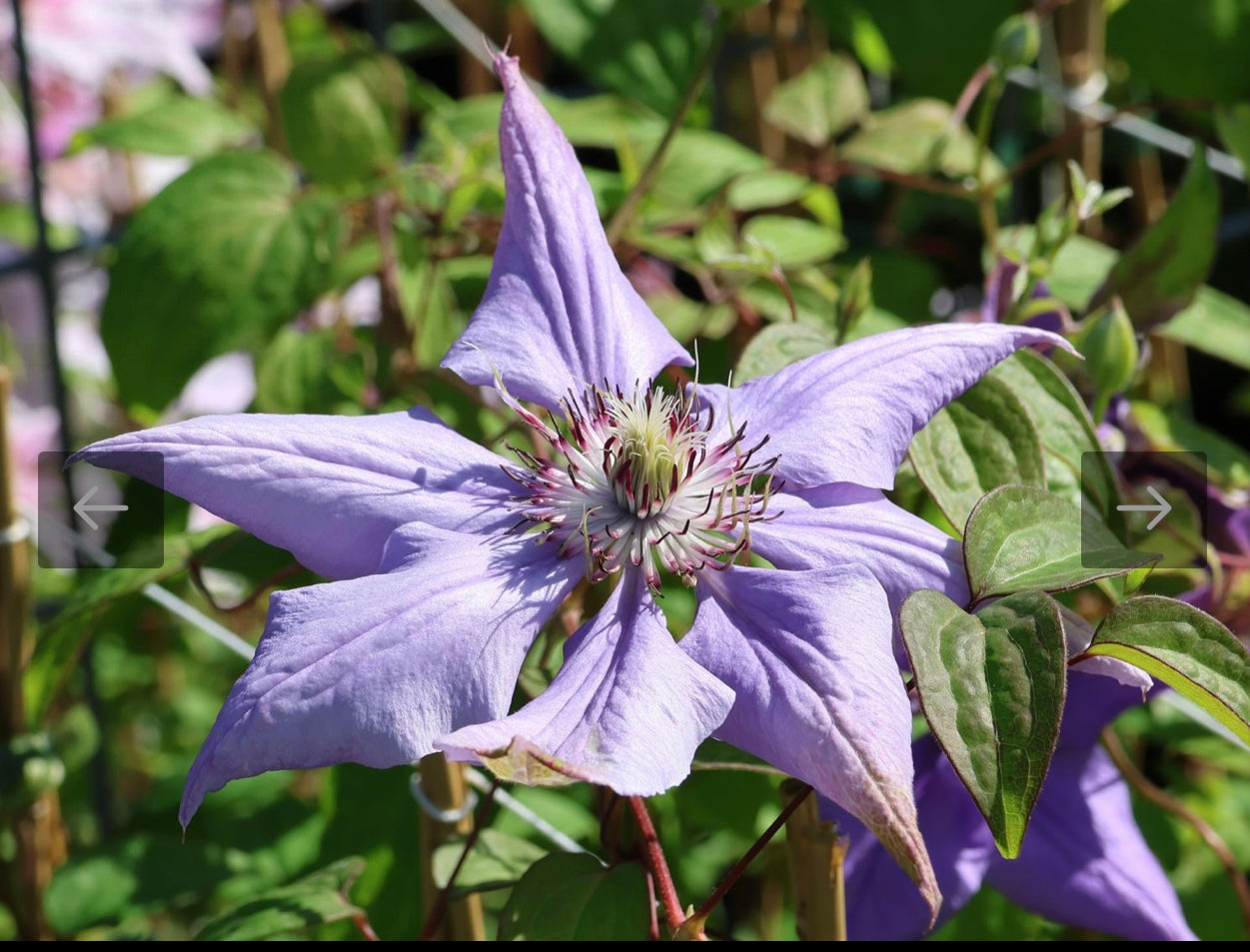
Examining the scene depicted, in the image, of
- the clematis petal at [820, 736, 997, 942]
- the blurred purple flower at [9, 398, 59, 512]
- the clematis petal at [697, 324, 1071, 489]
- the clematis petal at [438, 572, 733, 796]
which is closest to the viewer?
the clematis petal at [438, 572, 733, 796]

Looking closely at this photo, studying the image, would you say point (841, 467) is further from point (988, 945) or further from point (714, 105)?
point (714, 105)

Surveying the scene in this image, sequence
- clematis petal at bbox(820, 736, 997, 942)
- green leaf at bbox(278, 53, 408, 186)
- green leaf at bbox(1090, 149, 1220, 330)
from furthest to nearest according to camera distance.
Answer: green leaf at bbox(278, 53, 408, 186) < green leaf at bbox(1090, 149, 1220, 330) < clematis petal at bbox(820, 736, 997, 942)

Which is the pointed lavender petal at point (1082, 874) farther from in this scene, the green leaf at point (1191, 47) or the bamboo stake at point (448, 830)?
the green leaf at point (1191, 47)

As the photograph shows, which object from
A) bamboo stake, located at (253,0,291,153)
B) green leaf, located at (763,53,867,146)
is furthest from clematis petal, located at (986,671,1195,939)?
bamboo stake, located at (253,0,291,153)

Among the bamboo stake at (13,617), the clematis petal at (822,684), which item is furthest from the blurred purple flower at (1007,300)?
the bamboo stake at (13,617)

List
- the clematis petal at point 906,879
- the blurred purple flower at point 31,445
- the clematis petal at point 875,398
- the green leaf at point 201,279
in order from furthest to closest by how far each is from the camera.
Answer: the blurred purple flower at point 31,445, the green leaf at point 201,279, the clematis petal at point 906,879, the clematis petal at point 875,398

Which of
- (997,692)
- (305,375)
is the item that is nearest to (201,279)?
(305,375)

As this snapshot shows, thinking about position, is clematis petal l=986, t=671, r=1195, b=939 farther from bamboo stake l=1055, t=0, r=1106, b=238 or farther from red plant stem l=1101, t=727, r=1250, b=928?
bamboo stake l=1055, t=0, r=1106, b=238
